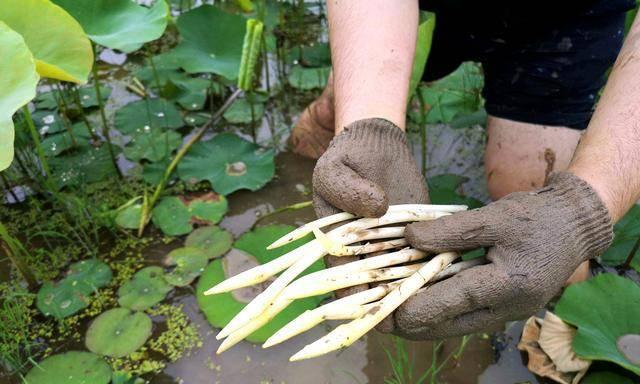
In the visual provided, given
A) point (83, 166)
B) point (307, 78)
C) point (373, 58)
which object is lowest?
point (83, 166)

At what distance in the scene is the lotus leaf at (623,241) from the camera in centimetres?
132

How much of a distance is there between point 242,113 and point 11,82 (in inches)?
38.8

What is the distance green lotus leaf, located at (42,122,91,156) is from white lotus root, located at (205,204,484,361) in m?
1.06

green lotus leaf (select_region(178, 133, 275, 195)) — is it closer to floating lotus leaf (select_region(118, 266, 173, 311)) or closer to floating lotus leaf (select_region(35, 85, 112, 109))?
floating lotus leaf (select_region(118, 266, 173, 311))

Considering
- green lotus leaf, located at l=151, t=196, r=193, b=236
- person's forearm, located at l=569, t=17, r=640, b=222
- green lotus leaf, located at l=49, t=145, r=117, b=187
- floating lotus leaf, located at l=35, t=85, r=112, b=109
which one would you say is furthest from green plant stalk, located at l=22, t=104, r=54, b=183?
person's forearm, located at l=569, t=17, r=640, b=222

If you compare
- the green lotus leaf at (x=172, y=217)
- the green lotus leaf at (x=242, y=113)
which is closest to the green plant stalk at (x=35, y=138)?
the green lotus leaf at (x=172, y=217)

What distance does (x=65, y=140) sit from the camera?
167cm

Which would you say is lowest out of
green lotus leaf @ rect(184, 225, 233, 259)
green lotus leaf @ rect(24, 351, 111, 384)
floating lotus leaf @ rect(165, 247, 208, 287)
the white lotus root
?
green lotus leaf @ rect(24, 351, 111, 384)

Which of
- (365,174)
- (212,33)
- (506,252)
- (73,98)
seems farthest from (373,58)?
(73,98)

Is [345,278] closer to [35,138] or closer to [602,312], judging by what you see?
[602,312]

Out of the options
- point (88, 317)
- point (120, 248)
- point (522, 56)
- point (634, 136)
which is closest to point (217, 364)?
point (88, 317)

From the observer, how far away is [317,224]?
898 mm

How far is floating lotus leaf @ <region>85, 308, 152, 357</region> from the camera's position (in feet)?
3.88

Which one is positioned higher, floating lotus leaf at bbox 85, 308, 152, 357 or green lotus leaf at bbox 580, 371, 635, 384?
floating lotus leaf at bbox 85, 308, 152, 357
